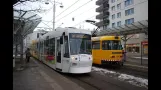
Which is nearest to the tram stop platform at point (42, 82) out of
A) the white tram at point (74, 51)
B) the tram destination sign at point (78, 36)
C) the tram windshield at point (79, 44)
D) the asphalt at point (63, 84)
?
the asphalt at point (63, 84)

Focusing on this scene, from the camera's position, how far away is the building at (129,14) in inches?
2258

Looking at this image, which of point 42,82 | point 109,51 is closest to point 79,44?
point 42,82

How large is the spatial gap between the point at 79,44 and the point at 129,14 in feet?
169

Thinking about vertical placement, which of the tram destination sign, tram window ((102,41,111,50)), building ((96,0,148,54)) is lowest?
tram window ((102,41,111,50))

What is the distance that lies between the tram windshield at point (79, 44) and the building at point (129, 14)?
37.1 m

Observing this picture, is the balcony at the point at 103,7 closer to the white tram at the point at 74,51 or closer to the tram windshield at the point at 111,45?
the tram windshield at the point at 111,45

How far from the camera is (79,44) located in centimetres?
1404

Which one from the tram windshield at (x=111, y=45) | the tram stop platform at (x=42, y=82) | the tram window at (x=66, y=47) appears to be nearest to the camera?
the tram stop platform at (x=42, y=82)

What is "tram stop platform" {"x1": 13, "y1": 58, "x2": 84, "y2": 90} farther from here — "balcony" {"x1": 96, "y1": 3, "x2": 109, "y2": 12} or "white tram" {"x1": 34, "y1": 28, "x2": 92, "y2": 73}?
"balcony" {"x1": 96, "y1": 3, "x2": 109, "y2": 12}

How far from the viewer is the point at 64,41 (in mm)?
14141

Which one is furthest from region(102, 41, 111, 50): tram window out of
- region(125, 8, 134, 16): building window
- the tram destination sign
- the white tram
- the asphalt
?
region(125, 8, 134, 16): building window

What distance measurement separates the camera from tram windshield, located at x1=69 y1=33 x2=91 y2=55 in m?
13.8

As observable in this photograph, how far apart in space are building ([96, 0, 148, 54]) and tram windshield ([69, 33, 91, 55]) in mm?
37112
